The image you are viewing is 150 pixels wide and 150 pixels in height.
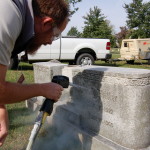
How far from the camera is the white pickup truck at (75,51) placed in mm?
11539

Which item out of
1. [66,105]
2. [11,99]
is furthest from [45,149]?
[11,99]

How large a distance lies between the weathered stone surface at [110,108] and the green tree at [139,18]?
33.5 metres

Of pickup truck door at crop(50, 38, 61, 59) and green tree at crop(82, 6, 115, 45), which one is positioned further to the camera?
green tree at crop(82, 6, 115, 45)

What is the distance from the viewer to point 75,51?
39.1ft

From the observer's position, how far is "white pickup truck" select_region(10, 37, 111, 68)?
1154 centimetres

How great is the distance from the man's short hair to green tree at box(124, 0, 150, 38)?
115 ft

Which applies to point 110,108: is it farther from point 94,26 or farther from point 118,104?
point 94,26

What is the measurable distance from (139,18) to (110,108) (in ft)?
115

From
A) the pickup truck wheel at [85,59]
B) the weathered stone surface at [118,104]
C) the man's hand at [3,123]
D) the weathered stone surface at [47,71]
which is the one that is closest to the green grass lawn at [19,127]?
the weathered stone surface at [47,71]

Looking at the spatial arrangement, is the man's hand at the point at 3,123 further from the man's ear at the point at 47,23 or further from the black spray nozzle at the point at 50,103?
the man's ear at the point at 47,23

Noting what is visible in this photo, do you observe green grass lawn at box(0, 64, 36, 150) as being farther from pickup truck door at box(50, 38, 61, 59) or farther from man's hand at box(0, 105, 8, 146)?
pickup truck door at box(50, 38, 61, 59)

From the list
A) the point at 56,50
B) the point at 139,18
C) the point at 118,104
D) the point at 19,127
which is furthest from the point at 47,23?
the point at 139,18

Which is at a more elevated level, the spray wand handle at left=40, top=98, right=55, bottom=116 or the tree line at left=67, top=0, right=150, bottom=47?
the tree line at left=67, top=0, right=150, bottom=47

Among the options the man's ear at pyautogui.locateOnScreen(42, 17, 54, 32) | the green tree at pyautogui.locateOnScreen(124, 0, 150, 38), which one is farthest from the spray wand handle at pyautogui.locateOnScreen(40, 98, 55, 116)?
the green tree at pyautogui.locateOnScreen(124, 0, 150, 38)
